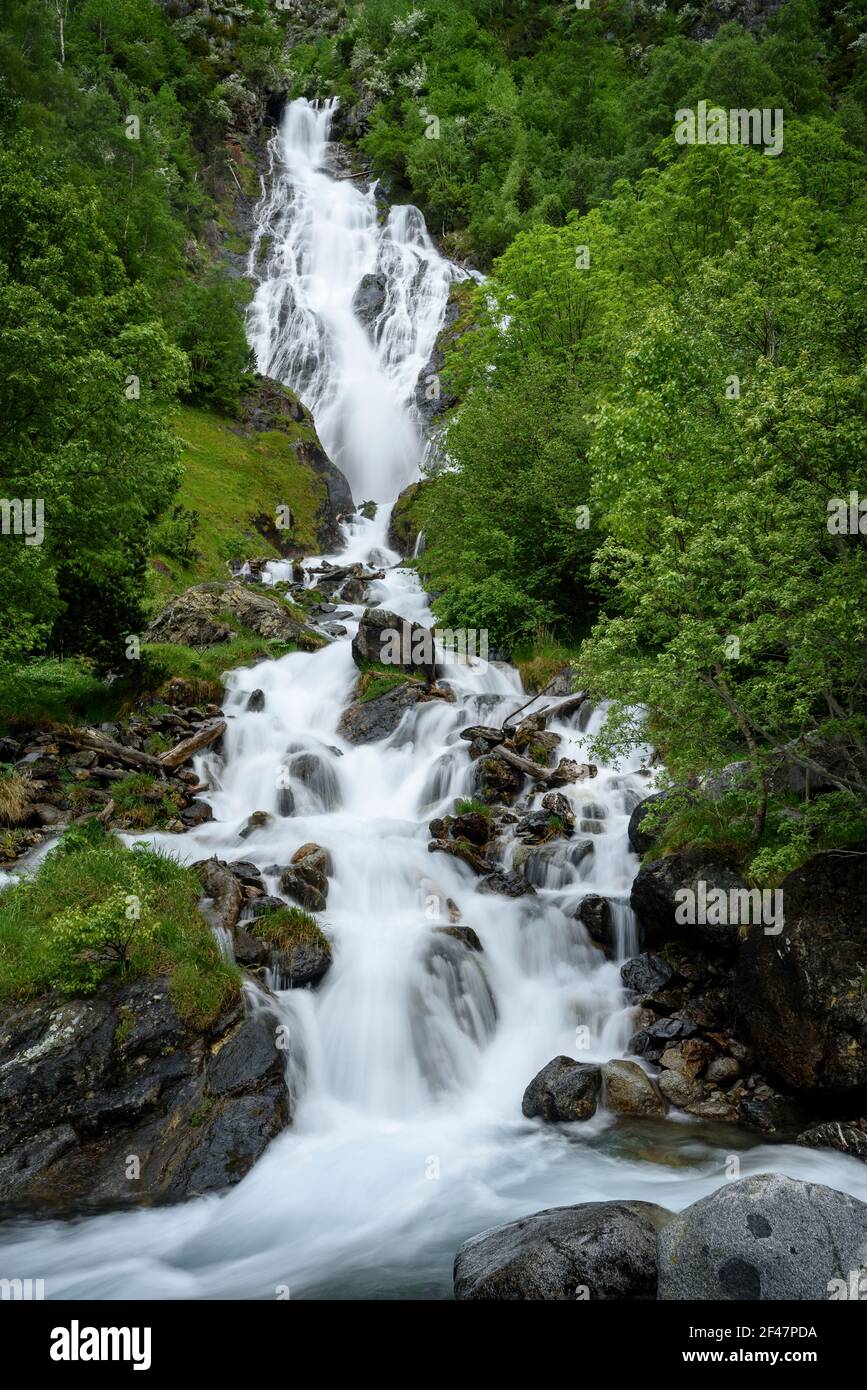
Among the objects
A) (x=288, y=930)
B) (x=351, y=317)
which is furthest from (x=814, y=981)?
(x=351, y=317)

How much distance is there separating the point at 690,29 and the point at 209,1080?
99.7 meters

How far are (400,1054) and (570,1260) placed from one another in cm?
527

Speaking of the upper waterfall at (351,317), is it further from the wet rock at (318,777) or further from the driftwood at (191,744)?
the wet rock at (318,777)

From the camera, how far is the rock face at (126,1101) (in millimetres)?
8500

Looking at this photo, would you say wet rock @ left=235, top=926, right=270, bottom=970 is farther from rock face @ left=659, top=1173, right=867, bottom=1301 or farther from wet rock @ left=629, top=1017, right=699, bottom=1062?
rock face @ left=659, top=1173, right=867, bottom=1301

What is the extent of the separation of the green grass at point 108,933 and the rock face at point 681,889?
249 inches

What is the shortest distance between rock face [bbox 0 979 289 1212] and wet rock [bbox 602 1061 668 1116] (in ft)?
13.6

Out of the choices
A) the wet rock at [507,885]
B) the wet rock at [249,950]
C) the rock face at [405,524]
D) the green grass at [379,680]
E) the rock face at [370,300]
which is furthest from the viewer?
the rock face at [370,300]

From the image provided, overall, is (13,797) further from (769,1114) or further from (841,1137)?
(841,1137)

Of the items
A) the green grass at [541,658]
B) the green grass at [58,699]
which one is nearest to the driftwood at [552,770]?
the green grass at [541,658]

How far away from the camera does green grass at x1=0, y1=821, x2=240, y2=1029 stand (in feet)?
31.7

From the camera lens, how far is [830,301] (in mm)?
10758

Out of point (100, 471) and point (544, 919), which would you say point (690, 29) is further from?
point (544, 919)

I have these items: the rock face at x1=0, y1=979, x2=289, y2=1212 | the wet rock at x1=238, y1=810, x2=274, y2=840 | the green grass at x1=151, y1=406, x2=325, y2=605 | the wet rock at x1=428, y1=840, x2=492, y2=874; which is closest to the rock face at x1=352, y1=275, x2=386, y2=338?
the green grass at x1=151, y1=406, x2=325, y2=605
